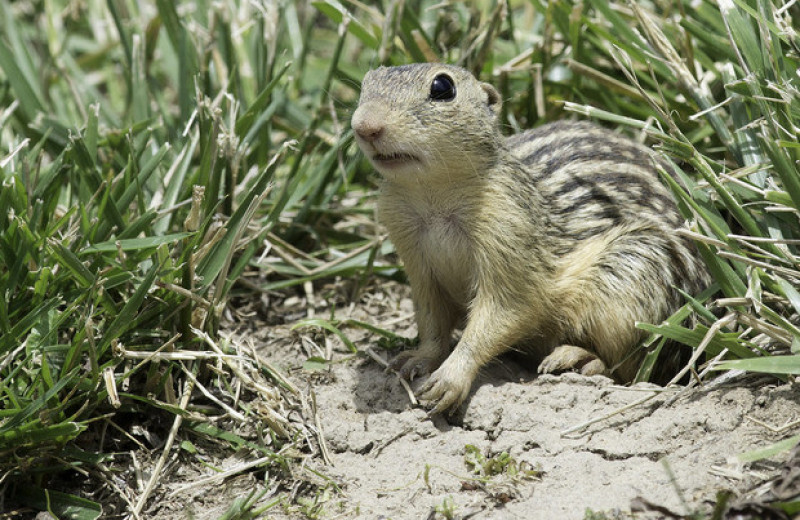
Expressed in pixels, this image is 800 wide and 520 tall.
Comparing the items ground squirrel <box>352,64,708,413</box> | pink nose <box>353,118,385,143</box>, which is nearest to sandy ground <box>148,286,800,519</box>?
ground squirrel <box>352,64,708,413</box>

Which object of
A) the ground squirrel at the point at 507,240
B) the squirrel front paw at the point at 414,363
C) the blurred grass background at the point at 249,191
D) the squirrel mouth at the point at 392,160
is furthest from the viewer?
the squirrel front paw at the point at 414,363

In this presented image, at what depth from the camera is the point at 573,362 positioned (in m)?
4.23

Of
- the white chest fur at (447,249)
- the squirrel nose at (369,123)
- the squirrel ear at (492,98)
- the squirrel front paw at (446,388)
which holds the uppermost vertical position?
the squirrel nose at (369,123)

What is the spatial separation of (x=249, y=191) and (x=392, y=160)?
29.3 inches

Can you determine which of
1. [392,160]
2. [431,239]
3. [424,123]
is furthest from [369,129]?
[431,239]

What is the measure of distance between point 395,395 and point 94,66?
4.61m

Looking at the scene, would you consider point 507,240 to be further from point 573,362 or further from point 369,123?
point 369,123

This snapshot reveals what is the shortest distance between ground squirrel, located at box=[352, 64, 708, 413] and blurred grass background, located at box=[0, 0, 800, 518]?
238 millimetres

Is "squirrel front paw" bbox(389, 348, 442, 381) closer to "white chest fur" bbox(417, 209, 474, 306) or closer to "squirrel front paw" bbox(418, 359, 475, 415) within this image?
"squirrel front paw" bbox(418, 359, 475, 415)

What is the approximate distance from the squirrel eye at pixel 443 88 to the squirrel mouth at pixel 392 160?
0.32m

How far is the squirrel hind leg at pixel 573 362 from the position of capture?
4.21 metres

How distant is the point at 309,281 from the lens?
517 centimetres

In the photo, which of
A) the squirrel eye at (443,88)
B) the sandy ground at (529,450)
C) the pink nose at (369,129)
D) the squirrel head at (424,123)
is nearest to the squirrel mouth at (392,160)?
the squirrel head at (424,123)

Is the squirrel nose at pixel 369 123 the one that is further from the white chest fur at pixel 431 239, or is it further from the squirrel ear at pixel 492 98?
the squirrel ear at pixel 492 98
